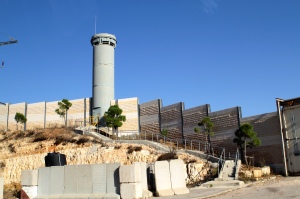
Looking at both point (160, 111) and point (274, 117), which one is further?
point (160, 111)

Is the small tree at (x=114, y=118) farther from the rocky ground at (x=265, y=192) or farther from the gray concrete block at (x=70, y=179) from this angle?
the rocky ground at (x=265, y=192)

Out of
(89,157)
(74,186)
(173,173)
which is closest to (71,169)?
(74,186)

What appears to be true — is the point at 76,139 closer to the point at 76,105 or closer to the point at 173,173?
the point at 76,105

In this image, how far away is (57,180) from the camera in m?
15.1

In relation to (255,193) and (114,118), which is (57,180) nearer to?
(255,193)

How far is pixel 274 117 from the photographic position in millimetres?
22297

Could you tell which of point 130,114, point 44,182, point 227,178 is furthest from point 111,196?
point 130,114

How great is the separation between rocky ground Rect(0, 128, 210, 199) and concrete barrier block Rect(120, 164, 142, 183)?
31.9ft

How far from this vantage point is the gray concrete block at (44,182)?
1534 cm

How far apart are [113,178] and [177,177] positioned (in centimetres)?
300

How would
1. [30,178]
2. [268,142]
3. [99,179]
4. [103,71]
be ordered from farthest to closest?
[103,71], [268,142], [30,178], [99,179]

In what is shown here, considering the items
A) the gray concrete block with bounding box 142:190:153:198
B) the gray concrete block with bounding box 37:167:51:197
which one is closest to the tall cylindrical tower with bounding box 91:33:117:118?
the gray concrete block with bounding box 37:167:51:197

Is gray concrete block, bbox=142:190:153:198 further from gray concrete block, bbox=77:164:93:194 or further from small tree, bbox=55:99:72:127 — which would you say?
small tree, bbox=55:99:72:127

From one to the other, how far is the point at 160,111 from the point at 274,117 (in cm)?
1245
